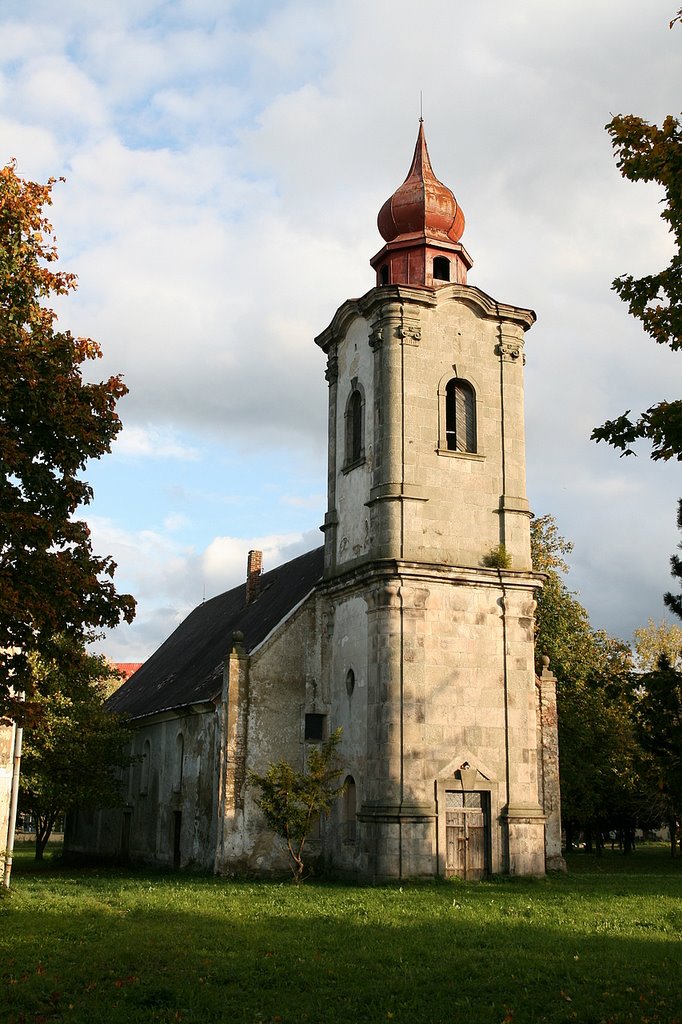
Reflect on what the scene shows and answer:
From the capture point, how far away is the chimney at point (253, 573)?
37312 millimetres

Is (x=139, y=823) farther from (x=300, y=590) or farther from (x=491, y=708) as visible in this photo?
(x=491, y=708)

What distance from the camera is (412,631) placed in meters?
25.2

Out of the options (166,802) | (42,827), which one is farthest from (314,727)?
(42,827)

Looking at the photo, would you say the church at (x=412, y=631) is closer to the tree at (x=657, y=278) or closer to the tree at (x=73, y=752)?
the tree at (x=73, y=752)

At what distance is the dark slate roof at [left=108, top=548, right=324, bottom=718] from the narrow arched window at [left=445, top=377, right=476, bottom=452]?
17.5ft

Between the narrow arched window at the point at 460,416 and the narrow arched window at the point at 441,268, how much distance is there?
321cm

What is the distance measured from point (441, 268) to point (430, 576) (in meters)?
8.76

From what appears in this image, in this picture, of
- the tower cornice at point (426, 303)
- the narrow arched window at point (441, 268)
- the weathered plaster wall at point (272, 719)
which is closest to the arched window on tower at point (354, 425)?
the tower cornice at point (426, 303)

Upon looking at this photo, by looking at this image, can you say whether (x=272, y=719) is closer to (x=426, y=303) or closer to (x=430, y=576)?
(x=430, y=576)

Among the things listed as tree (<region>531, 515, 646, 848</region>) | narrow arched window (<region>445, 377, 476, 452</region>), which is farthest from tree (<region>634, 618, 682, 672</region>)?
narrow arched window (<region>445, 377, 476, 452</region>)

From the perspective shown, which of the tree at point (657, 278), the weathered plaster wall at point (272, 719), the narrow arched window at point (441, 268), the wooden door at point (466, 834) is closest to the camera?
the tree at point (657, 278)

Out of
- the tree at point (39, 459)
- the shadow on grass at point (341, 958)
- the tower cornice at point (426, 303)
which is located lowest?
the shadow on grass at point (341, 958)

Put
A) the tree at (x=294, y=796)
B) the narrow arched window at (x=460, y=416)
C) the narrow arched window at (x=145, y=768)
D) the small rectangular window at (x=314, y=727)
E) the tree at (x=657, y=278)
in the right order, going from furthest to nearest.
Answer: the narrow arched window at (x=145, y=768) < the small rectangular window at (x=314, y=727) < the narrow arched window at (x=460, y=416) < the tree at (x=294, y=796) < the tree at (x=657, y=278)

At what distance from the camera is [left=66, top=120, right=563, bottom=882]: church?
25.0 meters
